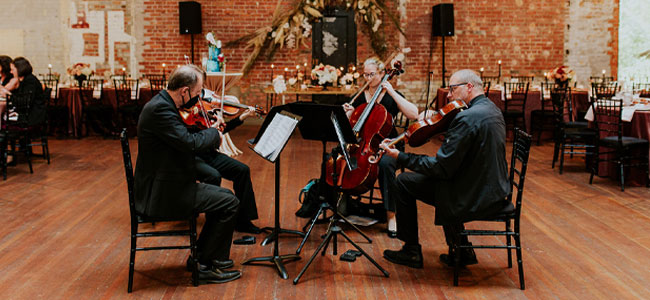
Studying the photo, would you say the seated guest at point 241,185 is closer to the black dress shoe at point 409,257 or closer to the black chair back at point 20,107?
the black dress shoe at point 409,257

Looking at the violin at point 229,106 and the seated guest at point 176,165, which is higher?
the violin at point 229,106

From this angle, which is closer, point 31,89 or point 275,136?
point 275,136

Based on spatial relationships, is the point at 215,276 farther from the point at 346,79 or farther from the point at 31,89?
the point at 346,79

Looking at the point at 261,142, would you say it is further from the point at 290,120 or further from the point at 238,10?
the point at 238,10

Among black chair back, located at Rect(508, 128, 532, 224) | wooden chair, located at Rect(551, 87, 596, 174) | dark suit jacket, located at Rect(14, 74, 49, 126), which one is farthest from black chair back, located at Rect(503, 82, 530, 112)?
dark suit jacket, located at Rect(14, 74, 49, 126)

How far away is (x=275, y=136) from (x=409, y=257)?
1135 mm

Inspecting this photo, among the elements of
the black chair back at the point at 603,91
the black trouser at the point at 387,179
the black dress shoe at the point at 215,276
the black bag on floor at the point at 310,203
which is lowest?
the black dress shoe at the point at 215,276

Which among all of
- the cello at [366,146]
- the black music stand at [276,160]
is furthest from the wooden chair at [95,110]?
the black music stand at [276,160]

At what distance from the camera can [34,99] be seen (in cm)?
709

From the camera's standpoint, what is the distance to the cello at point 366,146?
13.8ft

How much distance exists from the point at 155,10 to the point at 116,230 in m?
7.17

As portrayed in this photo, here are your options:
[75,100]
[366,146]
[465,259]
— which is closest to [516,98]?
[366,146]

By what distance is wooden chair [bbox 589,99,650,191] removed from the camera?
5.95 metres

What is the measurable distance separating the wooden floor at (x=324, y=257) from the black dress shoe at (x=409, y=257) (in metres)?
0.05
